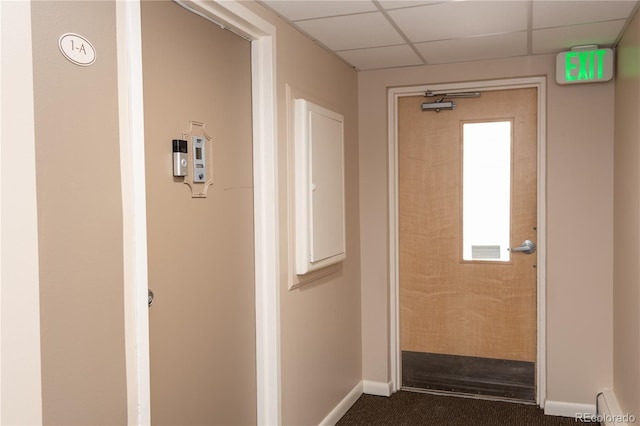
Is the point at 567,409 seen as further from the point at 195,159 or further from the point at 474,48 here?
the point at 195,159

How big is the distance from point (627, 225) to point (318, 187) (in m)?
1.63

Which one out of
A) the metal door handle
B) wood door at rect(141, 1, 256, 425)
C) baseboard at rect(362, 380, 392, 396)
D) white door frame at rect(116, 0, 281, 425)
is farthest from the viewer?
baseboard at rect(362, 380, 392, 396)

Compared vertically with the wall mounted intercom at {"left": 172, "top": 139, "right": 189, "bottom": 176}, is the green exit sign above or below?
above

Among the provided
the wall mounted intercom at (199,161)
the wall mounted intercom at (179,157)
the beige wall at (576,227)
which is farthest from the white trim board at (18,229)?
the beige wall at (576,227)

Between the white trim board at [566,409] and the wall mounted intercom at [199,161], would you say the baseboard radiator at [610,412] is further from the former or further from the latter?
the wall mounted intercom at [199,161]

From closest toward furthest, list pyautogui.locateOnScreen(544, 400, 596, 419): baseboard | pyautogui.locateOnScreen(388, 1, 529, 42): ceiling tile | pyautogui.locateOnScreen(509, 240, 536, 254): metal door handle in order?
pyautogui.locateOnScreen(388, 1, 529, 42): ceiling tile
pyautogui.locateOnScreen(544, 400, 596, 419): baseboard
pyautogui.locateOnScreen(509, 240, 536, 254): metal door handle

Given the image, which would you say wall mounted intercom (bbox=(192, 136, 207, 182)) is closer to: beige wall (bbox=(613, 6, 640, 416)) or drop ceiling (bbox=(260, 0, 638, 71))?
Answer: drop ceiling (bbox=(260, 0, 638, 71))

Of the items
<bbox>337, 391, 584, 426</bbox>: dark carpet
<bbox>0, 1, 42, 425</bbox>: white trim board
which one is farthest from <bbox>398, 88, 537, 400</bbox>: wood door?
<bbox>0, 1, 42, 425</bbox>: white trim board

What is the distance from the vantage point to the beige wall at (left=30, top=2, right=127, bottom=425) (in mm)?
1555

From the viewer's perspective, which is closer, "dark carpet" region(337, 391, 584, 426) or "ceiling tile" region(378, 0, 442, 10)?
"ceiling tile" region(378, 0, 442, 10)

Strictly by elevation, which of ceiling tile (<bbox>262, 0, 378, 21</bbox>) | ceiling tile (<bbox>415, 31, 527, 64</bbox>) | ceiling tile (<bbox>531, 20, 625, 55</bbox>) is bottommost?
ceiling tile (<bbox>262, 0, 378, 21</bbox>)

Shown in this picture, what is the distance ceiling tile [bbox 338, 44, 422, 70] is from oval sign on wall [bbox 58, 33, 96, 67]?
2.03m

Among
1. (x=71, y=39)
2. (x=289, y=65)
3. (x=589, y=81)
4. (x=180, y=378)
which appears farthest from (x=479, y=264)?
(x=71, y=39)

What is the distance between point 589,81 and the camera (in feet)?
11.3
